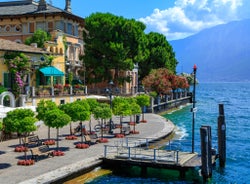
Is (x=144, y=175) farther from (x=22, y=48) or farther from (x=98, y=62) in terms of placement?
(x=98, y=62)

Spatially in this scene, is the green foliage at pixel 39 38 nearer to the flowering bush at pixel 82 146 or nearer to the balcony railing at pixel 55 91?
the balcony railing at pixel 55 91

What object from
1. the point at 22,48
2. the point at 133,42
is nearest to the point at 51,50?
the point at 22,48

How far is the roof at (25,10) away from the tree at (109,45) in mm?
3965

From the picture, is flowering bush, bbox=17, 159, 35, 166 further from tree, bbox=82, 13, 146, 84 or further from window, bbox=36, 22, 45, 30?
tree, bbox=82, 13, 146, 84

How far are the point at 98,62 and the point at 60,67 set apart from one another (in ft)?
40.9

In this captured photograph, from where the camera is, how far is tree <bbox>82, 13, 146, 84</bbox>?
64250 mm

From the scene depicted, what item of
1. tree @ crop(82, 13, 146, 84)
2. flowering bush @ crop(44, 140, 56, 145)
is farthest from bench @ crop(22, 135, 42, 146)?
tree @ crop(82, 13, 146, 84)

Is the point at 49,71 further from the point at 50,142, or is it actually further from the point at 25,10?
the point at 25,10

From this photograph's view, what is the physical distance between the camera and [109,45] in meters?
63.7

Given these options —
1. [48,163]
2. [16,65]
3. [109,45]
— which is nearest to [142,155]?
[48,163]

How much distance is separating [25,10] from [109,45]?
14.6 metres

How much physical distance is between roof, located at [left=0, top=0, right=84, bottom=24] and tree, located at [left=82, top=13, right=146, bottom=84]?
13.0 ft

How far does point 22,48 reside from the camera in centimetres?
4562

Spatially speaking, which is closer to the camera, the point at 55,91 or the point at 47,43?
the point at 55,91
